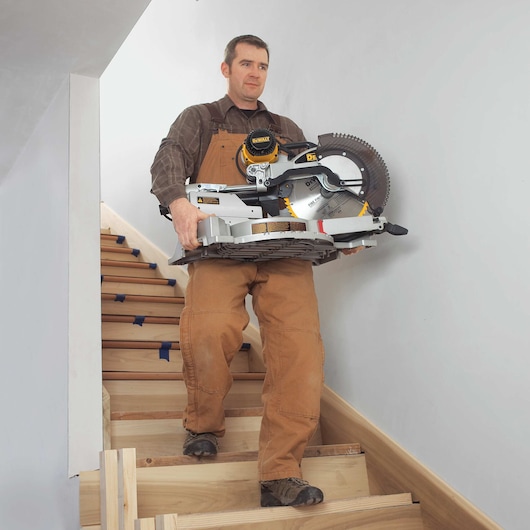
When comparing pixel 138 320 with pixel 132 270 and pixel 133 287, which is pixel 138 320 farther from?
pixel 132 270

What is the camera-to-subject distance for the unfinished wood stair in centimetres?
149

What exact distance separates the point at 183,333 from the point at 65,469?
1.41 feet

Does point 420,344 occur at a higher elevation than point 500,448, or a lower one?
higher

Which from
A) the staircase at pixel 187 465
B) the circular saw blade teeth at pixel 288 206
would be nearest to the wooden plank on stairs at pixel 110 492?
the staircase at pixel 187 465

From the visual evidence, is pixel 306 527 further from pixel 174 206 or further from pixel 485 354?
pixel 174 206

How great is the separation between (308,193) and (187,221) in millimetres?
362

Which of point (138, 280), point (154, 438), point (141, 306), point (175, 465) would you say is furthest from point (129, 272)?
point (175, 465)

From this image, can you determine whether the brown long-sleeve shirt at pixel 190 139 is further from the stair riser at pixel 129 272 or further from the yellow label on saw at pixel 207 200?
the stair riser at pixel 129 272

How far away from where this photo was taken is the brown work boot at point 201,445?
1762mm

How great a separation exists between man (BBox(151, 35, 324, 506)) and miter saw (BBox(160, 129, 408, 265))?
0.19 feet

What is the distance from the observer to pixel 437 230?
1.80 m

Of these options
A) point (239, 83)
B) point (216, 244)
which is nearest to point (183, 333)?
point (216, 244)

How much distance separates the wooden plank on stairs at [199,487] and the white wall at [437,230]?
227mm

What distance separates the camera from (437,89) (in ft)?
6.01
